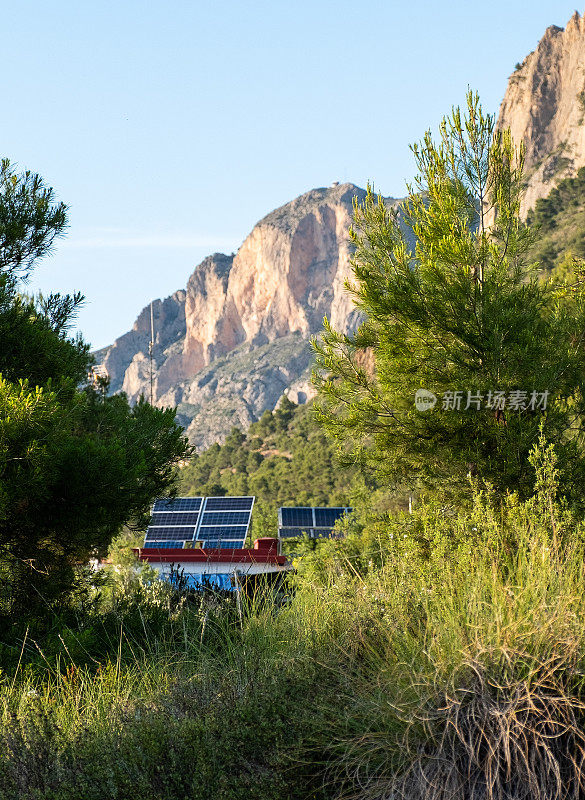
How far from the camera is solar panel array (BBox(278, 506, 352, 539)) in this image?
21078 mm

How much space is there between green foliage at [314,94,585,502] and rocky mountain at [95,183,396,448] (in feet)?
343

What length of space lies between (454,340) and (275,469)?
3919 cm

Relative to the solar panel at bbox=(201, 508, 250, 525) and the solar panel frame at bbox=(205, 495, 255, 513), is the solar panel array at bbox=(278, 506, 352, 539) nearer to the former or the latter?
the solar panel at bbox=(201, 508, 250, 525)

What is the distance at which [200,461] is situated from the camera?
203 ft

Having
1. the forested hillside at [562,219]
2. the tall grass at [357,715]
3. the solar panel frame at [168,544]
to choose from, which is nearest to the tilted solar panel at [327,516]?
the solar panel frame at [168,544]

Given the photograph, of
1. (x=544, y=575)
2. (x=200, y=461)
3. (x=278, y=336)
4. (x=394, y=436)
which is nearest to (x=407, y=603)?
(x=544, y=575)

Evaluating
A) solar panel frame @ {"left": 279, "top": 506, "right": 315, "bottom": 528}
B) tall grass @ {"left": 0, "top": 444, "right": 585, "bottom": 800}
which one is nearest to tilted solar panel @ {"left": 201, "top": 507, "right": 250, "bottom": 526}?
solar panel frame @ {"left": 279, "top": 506, "right": 315, "bottom": 528}

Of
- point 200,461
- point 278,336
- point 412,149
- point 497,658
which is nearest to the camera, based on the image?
point 497,658

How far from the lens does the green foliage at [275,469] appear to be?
40094 mm

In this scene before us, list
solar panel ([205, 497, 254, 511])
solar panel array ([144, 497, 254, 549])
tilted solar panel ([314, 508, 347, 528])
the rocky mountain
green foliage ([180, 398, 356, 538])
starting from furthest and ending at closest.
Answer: the rocky mountain → green foliage ([180, 398, 356, 538]) → solar panel ([205, 497, 254, 511]) → solar panel array ([144, 497, 254, 549]) → tilted solar panel ([314, 508, 347, 528])

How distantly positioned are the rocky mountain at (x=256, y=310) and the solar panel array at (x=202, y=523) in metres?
91.2

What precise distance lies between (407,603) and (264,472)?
4428 cm

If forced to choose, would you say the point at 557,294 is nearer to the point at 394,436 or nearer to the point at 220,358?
the point at 394,436

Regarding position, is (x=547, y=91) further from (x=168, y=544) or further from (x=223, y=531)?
(x=223, y=531)
